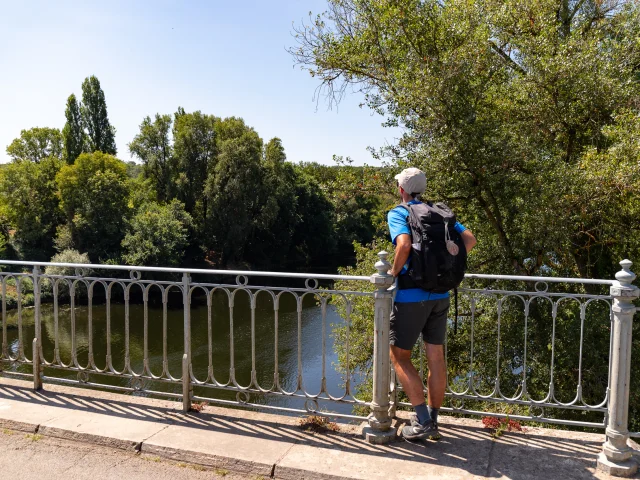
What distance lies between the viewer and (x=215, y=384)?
14.1ft

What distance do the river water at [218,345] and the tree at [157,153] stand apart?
541 inches

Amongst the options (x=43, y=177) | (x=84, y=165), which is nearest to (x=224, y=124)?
(x=84, y=165)

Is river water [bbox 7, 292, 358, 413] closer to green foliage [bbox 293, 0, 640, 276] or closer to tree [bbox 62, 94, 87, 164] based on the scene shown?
green foliage [bbox 293, 0, 640, 276]

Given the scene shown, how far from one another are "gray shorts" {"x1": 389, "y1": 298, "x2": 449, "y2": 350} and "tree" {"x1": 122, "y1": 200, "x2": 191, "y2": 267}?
3513 cm

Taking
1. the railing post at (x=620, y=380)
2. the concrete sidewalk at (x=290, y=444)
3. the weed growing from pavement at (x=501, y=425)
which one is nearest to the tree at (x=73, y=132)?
the concrete sidewalk at (x=290, y=444)

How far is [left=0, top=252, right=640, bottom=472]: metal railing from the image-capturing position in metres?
3.60

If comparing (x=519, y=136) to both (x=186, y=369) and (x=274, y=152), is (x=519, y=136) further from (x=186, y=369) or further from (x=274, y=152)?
(x=274, y=152)

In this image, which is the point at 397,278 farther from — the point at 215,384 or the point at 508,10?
the point at 508,10

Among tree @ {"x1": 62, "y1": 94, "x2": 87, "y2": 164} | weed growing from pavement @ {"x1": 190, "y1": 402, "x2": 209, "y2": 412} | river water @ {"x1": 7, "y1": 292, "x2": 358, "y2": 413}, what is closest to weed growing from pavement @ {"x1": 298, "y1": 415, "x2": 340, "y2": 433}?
weed growing from pavement @ {"x1": 190, "y1": 402, "x2": 209, "y2": 412}

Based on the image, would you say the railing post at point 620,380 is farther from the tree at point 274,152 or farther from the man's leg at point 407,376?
the tree at point 274,152

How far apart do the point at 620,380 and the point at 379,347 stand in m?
1.49

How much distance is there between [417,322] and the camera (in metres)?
3.53

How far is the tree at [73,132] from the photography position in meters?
46.6

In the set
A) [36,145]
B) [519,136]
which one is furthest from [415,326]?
[36,145]
